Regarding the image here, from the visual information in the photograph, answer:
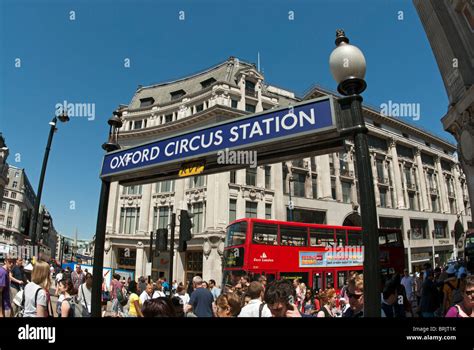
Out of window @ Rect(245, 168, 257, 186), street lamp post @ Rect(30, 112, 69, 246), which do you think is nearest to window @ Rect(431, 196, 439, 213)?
window @ Rect(245, 168, 257, 186)

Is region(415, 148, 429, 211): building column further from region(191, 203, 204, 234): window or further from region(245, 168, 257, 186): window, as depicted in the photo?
region(191, 203, 204, 234): window

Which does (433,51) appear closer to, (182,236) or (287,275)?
(287,275)

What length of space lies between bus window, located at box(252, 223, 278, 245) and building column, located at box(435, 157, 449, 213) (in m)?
45.5

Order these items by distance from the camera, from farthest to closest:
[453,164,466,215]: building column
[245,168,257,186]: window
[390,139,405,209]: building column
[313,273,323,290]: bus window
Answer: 1. [453,164,466,215]: building column
2. [390,139,405,209]: building column
3. [245,168,257,186]: window
4. [313,273,323,290]: bus window

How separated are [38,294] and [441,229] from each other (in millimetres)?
56322

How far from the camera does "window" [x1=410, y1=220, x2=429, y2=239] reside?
43.4 metres

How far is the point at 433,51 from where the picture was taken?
13062 millimetres

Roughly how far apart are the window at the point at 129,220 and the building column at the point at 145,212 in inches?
39.0

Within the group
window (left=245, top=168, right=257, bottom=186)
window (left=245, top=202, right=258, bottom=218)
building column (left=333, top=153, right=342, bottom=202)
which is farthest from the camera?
building column (left=333, top=153, right=342, bottom=202)

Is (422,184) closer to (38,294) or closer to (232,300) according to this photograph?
(232,300)

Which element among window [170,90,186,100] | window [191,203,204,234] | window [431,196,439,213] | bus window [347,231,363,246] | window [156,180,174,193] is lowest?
bus window [347,231,363,246]

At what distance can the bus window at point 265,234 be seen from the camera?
46.7 ft

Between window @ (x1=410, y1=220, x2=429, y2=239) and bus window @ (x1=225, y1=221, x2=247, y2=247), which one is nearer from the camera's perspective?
bus window @ (x1=225, y1=221, x2=247, y2=247)

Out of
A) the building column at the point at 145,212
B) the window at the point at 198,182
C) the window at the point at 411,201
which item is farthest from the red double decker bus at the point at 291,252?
the window at the point at 411,201
